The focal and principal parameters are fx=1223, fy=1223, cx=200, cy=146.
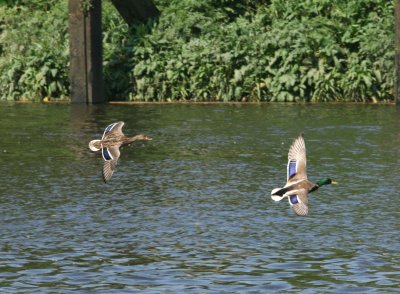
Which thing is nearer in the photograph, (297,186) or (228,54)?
(297,186)

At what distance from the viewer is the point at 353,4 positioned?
2486cm

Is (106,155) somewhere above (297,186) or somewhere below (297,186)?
above

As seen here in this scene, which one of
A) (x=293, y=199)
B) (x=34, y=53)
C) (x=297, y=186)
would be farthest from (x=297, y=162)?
(x=34, y=53)

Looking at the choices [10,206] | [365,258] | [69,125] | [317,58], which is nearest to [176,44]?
[317,58]

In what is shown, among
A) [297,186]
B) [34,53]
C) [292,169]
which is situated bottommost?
[297,186]

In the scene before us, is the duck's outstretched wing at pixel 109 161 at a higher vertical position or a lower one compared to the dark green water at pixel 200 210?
higher

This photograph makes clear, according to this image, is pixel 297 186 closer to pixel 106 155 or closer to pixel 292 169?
pixel 292 169

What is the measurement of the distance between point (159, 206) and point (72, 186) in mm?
1809

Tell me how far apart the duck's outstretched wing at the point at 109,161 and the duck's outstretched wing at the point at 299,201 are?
2126 millimetres

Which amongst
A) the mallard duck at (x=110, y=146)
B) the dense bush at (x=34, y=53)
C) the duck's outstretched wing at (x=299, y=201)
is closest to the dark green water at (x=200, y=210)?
the duck's outstretched wing at (x=299, y=201)

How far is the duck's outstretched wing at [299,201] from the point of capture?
10055 millimetres

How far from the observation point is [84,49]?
23.7 metres

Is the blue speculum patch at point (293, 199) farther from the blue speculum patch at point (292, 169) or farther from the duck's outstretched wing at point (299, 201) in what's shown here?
the blue speculum patch at point (292, 169)

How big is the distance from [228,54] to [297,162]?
519 inches
